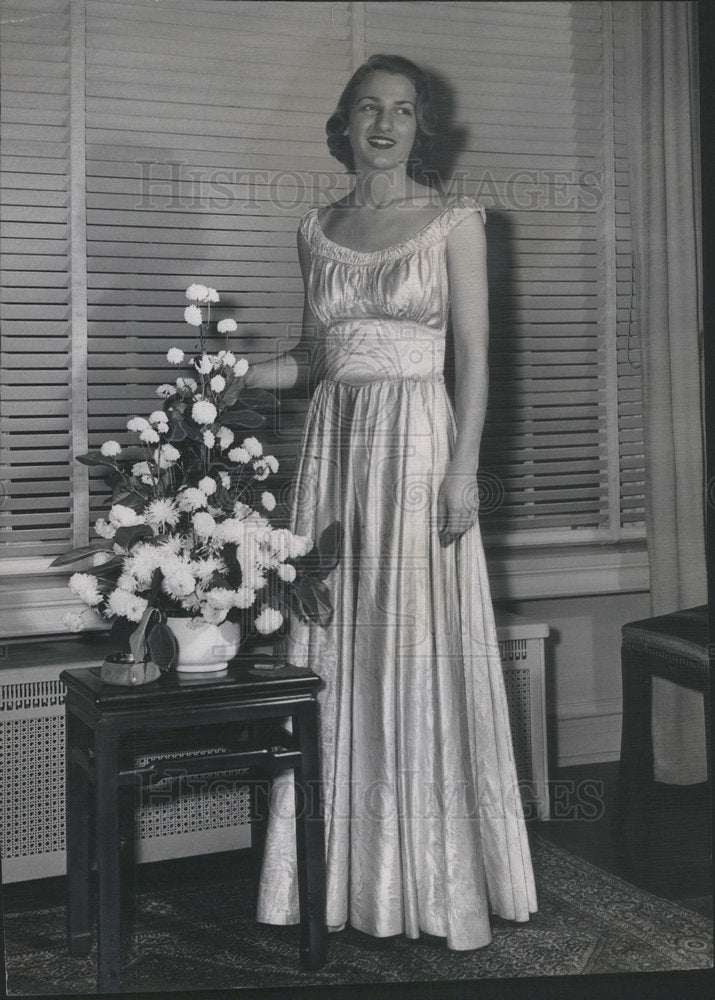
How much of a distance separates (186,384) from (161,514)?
0.29m

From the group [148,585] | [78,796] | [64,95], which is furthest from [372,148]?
[78,796]

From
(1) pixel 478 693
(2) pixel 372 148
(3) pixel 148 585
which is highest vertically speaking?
(2) pixel 372 148

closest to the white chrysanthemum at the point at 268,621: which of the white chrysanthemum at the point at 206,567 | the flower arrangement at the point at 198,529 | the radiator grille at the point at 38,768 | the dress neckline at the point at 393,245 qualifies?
the flower arrangement at the point at 198,529

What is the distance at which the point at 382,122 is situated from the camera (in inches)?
80.4

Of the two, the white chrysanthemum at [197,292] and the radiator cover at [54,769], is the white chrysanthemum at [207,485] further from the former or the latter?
the radiator cover at [54,769]

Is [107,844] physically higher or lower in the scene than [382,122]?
lower

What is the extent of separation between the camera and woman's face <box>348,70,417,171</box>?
2.04m

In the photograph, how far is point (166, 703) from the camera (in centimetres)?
187

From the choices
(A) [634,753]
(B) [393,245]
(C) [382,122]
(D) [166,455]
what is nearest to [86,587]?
(D) [166,455]

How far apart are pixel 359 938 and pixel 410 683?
55cm

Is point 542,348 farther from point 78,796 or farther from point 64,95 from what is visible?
point 78,796

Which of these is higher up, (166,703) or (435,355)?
(435,355)

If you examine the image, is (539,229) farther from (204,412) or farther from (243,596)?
(243,596)

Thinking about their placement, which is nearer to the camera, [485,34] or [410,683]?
[410,683]
